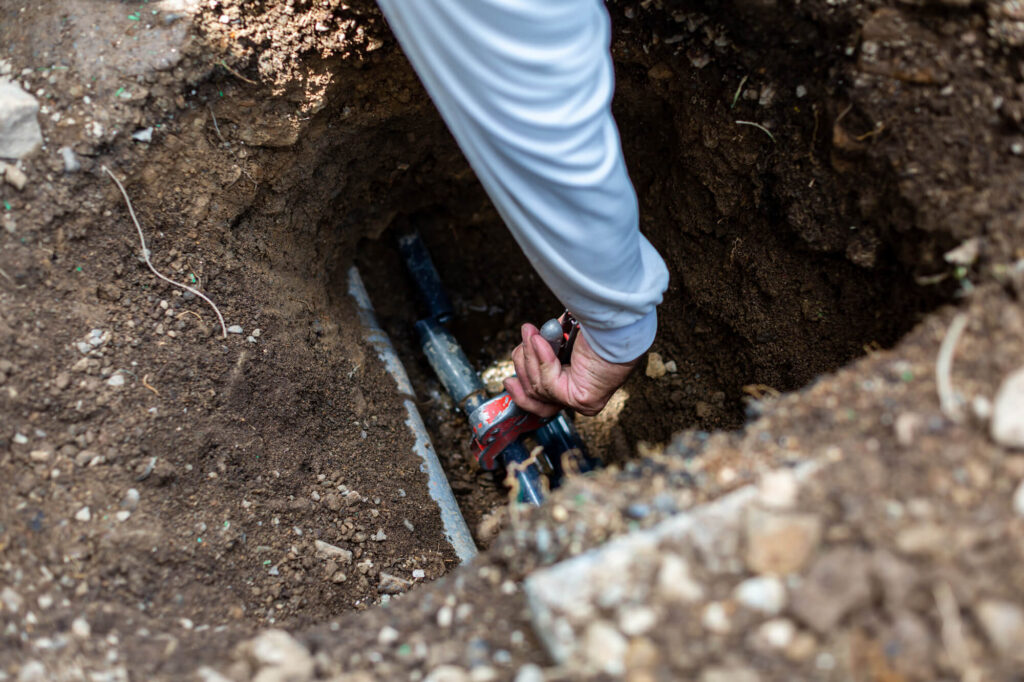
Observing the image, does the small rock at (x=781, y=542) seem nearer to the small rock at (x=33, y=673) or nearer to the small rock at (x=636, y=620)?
the small rock at (x=636, y=620)

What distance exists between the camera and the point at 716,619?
0.80 meters

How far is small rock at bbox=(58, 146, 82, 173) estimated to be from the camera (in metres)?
1.32

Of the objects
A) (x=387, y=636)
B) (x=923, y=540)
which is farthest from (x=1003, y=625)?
(x=387, y=636)

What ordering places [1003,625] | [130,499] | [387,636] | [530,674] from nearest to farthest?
[1003,625] < [530,674] < [387,636] < [130,499]

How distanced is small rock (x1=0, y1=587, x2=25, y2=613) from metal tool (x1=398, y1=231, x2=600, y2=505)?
0.97 metres

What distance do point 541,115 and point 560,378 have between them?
2.44 feet

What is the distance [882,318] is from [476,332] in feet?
4.24

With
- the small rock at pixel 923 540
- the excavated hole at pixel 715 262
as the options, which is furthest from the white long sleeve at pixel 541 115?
the small rock at pixel 923 540

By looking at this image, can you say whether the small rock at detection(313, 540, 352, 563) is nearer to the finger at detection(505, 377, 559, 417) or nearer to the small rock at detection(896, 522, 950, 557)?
the finger at detection(505, 377, 559, 417)

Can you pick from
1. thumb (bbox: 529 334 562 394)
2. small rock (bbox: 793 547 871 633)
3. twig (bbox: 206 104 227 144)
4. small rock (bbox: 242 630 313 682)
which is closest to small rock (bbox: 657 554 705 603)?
small rock (bbox: 793 547 871 633)

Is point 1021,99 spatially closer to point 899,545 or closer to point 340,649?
point 899,545

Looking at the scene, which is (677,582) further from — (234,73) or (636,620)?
(234,73)

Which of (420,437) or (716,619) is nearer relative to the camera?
(716,619)

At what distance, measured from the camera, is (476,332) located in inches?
91.6
